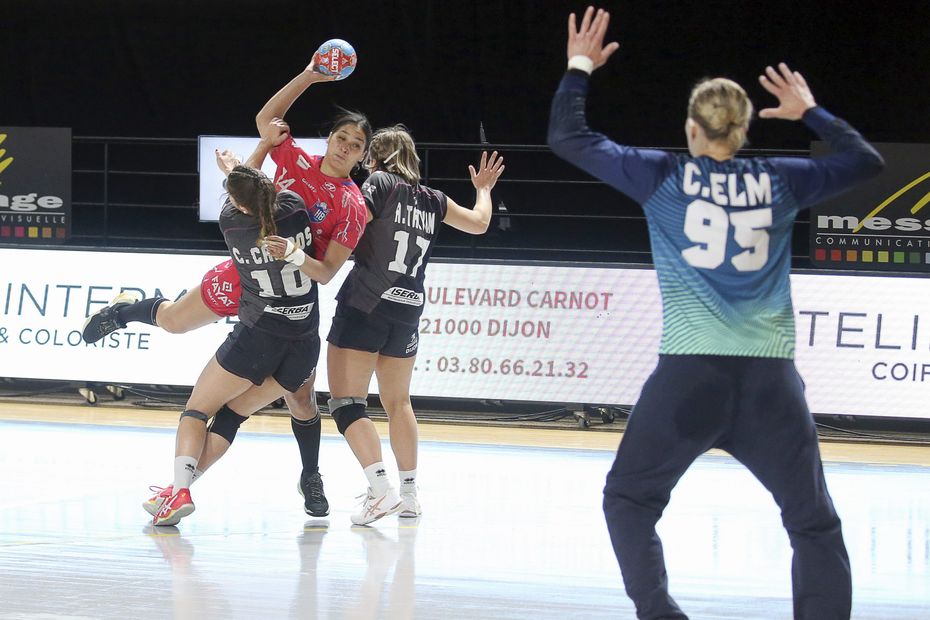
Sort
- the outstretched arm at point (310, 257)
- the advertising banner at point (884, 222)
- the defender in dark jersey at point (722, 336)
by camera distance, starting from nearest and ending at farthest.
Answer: the defender in dark jersey at point (722, 336)
the outstretched arm at point (310, 257)
the advertising banner at point (884, 222)

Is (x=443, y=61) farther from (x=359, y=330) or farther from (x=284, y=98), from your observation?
(x=359, y=330)

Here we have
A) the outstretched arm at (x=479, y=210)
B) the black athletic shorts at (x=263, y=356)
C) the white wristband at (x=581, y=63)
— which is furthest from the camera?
the outstretched arm at (x=479, y=210)

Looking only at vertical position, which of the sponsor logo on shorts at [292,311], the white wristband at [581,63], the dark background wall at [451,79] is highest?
the dark background wall at [451,79]

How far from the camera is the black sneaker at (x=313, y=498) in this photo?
5617mm

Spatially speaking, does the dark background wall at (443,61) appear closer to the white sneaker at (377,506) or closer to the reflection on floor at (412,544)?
the reflection on floor at (412,544)

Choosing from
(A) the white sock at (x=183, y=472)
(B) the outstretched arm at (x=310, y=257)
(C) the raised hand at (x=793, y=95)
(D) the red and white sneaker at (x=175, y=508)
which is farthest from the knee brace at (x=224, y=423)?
(C) the raised hand at (x=793, y=95)

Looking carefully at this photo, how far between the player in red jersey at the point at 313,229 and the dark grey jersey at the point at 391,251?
0.58 ft

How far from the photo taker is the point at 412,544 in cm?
510

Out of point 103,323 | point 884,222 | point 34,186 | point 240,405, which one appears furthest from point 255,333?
point 34,186

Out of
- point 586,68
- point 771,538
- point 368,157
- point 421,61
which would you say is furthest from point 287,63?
point 586,68

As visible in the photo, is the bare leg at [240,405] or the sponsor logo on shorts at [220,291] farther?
the sponsor logo on shorts at [220,291]

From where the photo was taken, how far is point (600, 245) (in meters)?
11.7

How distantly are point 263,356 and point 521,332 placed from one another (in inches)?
176

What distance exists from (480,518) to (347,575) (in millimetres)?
1392
